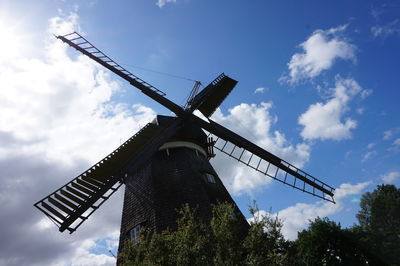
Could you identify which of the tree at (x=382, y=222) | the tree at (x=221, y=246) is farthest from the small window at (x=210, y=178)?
the tree at (x=382, y=222)

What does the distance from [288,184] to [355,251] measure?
11.6m

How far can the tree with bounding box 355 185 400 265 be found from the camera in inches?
1113

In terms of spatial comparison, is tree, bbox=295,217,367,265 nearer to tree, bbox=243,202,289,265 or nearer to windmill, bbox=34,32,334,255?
windmill, bbox=34,32,334,255

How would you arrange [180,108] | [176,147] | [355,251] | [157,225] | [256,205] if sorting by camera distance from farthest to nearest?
[355,251] < [180,108] < [176,147] < [157,225] < [256,205]

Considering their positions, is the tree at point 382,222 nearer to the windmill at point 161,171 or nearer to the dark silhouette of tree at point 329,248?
the dark silhouette of tree at point 329,248

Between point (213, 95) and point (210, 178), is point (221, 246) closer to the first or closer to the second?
point (210, 178)

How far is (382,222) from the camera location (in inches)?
1523

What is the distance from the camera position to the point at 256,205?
327 inches

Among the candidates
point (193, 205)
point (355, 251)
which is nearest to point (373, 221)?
point (355, 251)

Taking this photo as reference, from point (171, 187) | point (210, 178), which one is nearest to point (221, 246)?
point (171, 187)

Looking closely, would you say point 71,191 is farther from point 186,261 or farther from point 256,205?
point 256,205

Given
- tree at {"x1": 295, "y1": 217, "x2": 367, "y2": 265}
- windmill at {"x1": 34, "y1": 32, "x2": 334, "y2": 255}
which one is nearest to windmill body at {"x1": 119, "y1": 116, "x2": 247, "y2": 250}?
windmill at {"x1": 34, "y1": 32, "x2": 334, "y2": 255}

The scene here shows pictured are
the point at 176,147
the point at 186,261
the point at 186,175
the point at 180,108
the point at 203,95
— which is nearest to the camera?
the point at 186,261

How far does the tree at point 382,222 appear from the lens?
92.7ft
